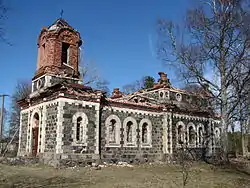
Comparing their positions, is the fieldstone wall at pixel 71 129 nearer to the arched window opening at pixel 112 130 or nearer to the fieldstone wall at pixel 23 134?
the arched window opening at pixel 112 130

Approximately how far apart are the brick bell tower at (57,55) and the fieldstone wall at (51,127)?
2.57m

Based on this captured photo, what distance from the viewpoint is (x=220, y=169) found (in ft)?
57.9

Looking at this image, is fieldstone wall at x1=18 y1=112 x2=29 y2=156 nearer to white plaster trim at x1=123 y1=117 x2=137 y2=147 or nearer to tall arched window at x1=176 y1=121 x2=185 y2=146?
→ white plaster trim at x1=123 y1=117 x2=137 y2=147

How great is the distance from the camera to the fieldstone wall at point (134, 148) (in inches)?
800

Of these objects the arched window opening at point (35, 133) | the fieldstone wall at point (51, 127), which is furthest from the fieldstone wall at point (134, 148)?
the arched window opening at point (35, 133)

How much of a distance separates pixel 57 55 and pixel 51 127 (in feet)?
18.5

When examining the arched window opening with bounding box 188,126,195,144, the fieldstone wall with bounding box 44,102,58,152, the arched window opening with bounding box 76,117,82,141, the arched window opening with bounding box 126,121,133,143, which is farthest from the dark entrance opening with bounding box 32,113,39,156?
the arched window opening with bounding box 188,126,195,144

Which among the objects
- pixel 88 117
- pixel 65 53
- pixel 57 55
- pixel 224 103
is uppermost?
pixel 65 53

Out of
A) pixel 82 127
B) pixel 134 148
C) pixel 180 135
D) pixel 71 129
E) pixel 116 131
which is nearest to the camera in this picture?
pixel 71 129

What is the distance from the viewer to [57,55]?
70.3 feet

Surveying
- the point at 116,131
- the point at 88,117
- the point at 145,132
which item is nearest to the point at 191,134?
the point at 145,132

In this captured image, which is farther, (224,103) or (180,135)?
(180,135)

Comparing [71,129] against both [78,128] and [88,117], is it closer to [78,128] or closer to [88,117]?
[78,128]

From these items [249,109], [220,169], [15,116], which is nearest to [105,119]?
[220,169]
